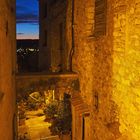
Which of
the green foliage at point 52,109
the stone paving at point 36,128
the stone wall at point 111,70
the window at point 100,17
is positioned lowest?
the stone paving at point 36,128

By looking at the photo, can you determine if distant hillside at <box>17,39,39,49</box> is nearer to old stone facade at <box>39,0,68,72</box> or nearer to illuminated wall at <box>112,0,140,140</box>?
old stone facade at <box>39,0,68,72</box>

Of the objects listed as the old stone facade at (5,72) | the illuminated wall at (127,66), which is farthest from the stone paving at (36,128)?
the illuminated wall at (127,66)

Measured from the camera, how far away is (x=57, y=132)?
473 inches

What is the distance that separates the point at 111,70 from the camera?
20.7ft

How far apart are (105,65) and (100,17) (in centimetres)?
145

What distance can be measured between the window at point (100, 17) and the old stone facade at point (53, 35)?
3544 mm

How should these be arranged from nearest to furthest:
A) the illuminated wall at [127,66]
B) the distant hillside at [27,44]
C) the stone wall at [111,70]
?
the illuminated wall at [127,66], the stone wall at [111,70], the distant hillside at [27,44]

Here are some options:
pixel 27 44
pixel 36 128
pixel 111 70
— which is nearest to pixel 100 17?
pixel 111 70

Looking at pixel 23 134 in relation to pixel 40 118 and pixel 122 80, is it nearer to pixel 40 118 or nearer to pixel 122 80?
pixel 40 118

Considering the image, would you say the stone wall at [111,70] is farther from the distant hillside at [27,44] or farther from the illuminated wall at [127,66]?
the distant hillside at [27,44]

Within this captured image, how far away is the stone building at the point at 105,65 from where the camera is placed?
17.0 ft

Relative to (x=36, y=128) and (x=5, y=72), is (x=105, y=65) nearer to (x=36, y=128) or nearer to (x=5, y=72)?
(x=5, y=72)

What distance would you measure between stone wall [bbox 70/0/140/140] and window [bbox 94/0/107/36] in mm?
205

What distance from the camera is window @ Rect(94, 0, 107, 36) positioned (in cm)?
687
